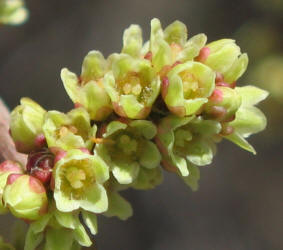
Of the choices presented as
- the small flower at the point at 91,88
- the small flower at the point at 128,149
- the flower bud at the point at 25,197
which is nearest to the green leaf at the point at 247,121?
Answer: the small flower at the point at 128,149

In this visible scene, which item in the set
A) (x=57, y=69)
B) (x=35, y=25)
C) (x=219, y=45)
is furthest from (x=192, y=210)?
(x=219, y=45)

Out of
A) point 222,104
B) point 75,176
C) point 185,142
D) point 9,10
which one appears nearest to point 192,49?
point 222,104

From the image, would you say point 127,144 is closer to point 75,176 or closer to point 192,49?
point 75,176

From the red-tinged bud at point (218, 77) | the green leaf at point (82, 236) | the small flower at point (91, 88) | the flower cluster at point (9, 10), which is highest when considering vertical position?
the flower cluster at point (9, 10)

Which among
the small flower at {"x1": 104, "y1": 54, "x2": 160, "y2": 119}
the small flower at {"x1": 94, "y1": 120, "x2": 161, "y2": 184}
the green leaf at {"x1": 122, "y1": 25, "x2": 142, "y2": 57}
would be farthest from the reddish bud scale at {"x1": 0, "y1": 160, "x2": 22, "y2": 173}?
the green leaf at {"x1": 122, "y1": 25, "x2": 142, "y2": 57}

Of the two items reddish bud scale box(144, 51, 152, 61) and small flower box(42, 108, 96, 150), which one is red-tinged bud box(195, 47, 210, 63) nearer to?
reddish bud scale box(144, 51, 152, 61)

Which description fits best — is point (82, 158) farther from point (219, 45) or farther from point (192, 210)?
point (192, 210)

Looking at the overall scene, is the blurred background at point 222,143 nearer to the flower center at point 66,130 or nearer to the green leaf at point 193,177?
the green leaf at point 193,177

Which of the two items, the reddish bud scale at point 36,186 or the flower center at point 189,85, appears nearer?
the reddish bud scale at point 36,186
